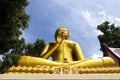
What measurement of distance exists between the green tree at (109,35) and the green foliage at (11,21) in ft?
18.6

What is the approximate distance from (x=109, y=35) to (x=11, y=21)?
22.8ft

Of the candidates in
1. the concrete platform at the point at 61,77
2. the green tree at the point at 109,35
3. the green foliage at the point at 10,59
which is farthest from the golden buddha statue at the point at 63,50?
the green tree at the point at 109,35

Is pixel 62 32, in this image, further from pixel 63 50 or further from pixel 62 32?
pixel 63 50

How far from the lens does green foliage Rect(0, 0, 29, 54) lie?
10734mm

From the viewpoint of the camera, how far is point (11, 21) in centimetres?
1116

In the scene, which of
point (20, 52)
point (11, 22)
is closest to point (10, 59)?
point (20, 52)

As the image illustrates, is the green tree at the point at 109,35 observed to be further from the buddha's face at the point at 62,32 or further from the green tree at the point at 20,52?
the buddha's face at the point at 62,32

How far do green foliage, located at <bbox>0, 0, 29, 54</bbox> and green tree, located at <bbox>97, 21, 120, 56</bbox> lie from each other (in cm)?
567

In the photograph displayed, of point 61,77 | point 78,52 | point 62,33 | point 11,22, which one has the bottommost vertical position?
point 61,77

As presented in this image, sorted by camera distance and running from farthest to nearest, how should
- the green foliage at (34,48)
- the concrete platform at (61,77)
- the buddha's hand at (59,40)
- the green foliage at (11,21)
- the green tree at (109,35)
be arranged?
the green tree at (109,35)
the green foliage at (34,48)
the green foliage at (11,21)
the buddha's hand at (59,40)
the concrete platform at (61,77)

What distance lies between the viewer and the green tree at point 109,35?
1667 cm

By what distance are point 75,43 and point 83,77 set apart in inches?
→ 103

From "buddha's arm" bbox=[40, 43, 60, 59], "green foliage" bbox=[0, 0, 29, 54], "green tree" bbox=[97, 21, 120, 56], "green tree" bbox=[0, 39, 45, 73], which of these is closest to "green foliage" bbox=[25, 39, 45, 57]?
"green tree" bbox=[0, 39, 45, 73]

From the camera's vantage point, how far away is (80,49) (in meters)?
7.96
